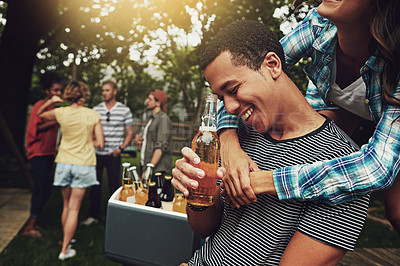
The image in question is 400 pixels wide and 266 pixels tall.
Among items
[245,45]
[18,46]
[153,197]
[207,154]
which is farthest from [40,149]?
[18,46]

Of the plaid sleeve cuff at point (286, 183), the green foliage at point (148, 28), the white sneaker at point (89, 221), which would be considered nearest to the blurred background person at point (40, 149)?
the white sneaker at point (89, 221)

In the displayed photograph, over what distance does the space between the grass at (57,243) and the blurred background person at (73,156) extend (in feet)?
0.63

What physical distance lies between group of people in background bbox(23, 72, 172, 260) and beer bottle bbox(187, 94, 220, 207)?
10.2 ft

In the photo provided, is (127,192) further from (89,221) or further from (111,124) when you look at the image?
(89,221)

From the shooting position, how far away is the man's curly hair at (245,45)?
4.40ft

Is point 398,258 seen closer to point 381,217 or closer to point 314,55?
point 314,55

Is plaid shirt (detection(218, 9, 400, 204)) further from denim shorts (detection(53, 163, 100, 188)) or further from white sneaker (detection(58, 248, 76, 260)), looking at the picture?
white sneaker (detection(58, 248, 76, 260))

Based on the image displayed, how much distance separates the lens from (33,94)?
14508 mm

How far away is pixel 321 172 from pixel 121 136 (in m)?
4.65

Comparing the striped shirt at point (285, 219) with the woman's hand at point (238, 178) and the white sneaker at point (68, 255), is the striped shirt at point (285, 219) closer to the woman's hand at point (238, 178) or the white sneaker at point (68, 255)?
the woman's hand at point (238, 178)

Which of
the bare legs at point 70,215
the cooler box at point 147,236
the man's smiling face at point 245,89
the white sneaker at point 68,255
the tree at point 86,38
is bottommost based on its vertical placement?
the white sneaker at point 68,255

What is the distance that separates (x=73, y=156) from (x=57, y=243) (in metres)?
1.34

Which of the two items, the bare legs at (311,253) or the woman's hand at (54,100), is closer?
the bare legs at (311,253)

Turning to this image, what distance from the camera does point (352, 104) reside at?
1.75 metres
